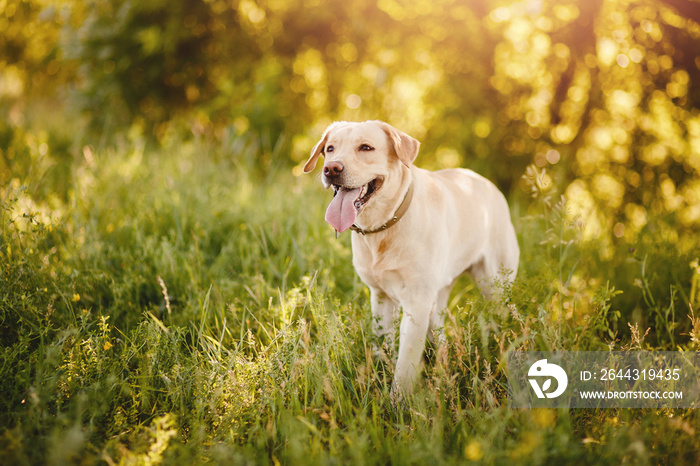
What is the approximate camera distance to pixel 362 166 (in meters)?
2.64

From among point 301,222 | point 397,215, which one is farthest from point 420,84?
point 397,215

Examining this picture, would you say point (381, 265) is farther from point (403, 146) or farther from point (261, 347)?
point (261, 347)

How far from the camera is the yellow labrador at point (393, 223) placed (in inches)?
104

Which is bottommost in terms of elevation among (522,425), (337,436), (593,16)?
(337,436)

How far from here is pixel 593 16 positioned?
5691 millimetres

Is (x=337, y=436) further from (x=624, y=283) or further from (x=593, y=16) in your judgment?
(x=593, y=16)

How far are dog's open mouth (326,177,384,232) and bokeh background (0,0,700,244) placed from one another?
2.74 m

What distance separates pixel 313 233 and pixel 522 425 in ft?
8.37

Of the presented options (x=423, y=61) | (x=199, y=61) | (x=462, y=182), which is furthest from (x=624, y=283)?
(x=199, y=61)

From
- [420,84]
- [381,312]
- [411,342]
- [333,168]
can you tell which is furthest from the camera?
[420,84]

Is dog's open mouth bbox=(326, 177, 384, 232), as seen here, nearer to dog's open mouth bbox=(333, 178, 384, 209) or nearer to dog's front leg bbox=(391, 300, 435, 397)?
dog's open mouth bbox=(333, 178, 384, 209)

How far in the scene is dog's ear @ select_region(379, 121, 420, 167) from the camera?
8.83ft

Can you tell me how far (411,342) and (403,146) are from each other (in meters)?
1.15

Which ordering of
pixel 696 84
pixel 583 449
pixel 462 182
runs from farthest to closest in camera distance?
pixel 696 84, pixel 462 182, pixel 583 449
